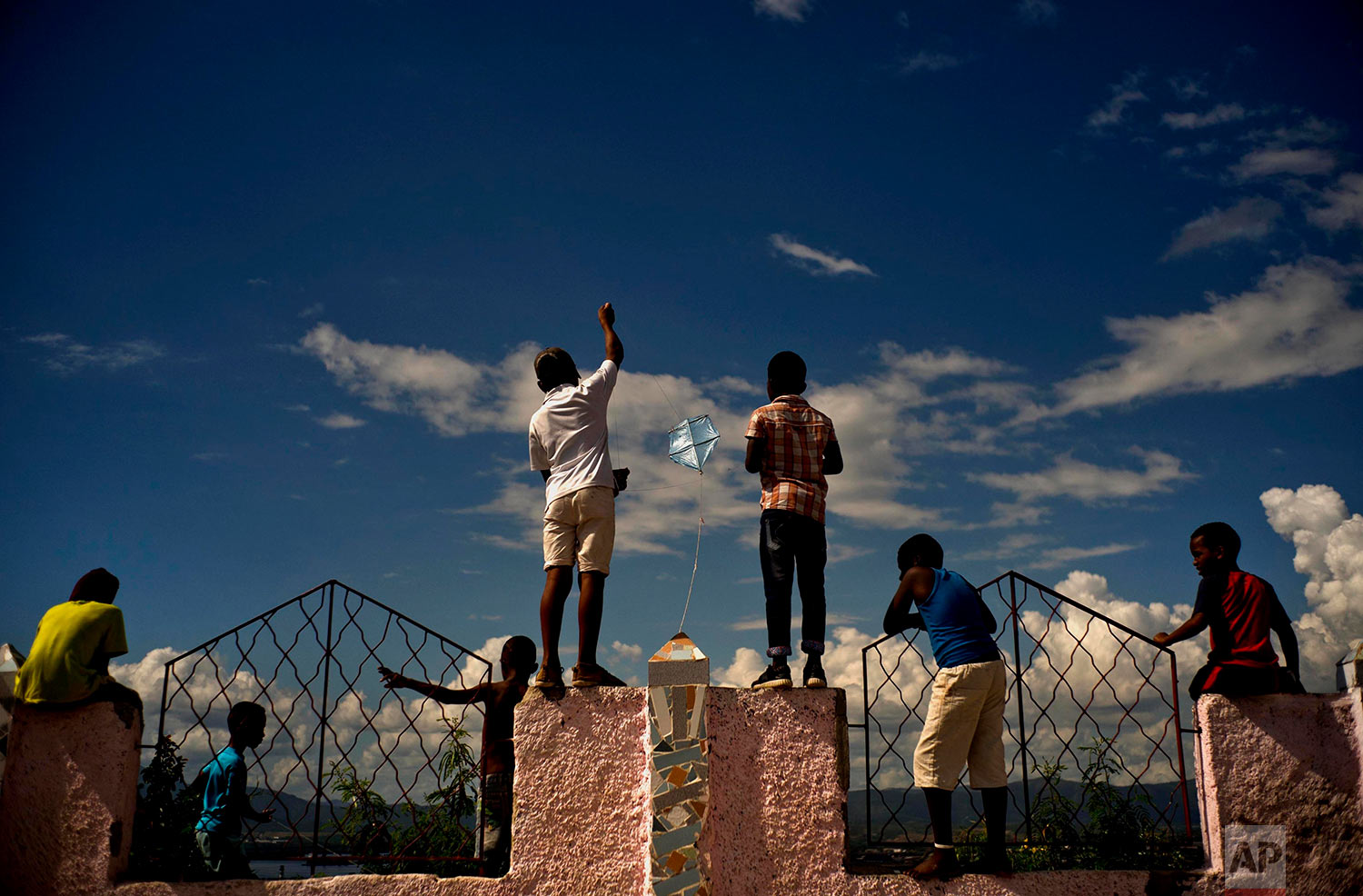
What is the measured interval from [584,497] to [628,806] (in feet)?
5.56

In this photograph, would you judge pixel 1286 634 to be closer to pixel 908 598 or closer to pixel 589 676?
pixel 908 598

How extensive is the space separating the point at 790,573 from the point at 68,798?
14.5 feet

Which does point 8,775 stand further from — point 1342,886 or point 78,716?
point 1342,886

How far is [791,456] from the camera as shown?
5.50 metres

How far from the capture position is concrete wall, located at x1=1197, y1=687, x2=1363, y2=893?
5.37 metres

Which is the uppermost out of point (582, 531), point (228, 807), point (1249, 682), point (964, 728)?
point (582, 531)

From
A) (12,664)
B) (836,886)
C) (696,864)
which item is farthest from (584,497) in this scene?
(12,664)

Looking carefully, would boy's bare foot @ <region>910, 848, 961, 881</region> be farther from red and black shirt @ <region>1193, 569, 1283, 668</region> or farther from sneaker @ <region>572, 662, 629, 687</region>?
red and black shirt @ <region>1193, 569, 1283, 668</region>

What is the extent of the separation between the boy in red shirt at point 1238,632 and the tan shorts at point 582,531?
11.0 feet

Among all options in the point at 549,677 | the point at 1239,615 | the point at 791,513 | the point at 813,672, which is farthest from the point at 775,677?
the point at 1239,615

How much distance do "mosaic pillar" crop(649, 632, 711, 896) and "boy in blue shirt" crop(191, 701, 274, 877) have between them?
8.29ft

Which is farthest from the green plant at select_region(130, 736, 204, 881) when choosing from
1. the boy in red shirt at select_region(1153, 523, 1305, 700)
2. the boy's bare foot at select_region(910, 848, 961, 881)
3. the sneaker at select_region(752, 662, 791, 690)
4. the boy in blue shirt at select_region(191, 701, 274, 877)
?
the boy in red shirt at select_region(1153, 523, 1305, 700)

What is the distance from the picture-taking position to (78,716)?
18.2 ft

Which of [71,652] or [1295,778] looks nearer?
[1295,778]
